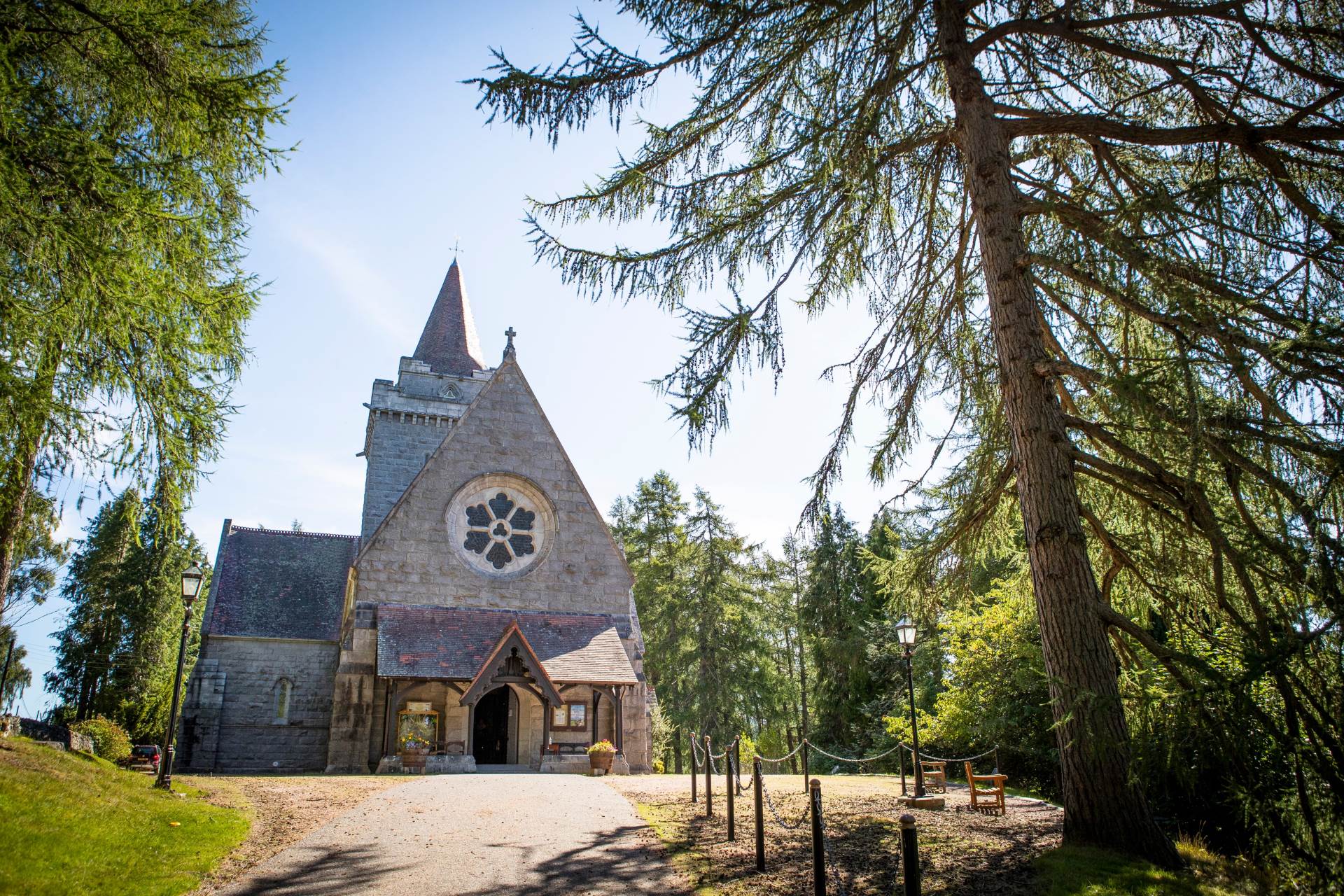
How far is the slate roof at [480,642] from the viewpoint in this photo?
18.1 meters

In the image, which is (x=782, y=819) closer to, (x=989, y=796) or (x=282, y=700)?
(x=989, y=796)

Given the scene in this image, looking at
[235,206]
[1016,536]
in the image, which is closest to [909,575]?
[1016,536]

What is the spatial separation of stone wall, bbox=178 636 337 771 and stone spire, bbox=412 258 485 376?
1298 centimetres

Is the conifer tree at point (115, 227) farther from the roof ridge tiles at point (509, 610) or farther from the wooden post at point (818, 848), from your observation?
the roof ridge tiles at point (509, 610)

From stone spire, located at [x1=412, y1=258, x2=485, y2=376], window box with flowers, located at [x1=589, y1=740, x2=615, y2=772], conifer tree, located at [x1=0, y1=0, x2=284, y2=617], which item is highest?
stone spire, located at [x1=412, y1=258, x2=485, y2=376]

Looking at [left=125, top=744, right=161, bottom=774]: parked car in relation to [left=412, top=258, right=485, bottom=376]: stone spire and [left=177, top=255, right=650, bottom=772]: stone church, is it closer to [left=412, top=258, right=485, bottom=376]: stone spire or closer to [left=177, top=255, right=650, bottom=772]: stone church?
[left=177, top=255, right=650, bottom=772]: stone church

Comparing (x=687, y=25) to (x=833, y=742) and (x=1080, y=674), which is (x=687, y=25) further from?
(x=833, y=742)

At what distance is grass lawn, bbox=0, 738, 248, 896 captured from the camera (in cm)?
566

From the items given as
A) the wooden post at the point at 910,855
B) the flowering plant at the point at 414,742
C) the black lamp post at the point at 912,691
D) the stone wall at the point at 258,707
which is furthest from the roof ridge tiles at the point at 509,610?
the wooden post at the point at 910,855

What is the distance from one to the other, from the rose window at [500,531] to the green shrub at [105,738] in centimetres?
858

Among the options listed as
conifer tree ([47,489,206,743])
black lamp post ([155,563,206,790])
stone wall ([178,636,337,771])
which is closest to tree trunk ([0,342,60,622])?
black lamp post ([155,563,206,790])

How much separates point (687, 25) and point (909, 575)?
278 inches

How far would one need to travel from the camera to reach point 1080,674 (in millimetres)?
6500

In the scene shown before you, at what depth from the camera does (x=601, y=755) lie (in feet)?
56.2
